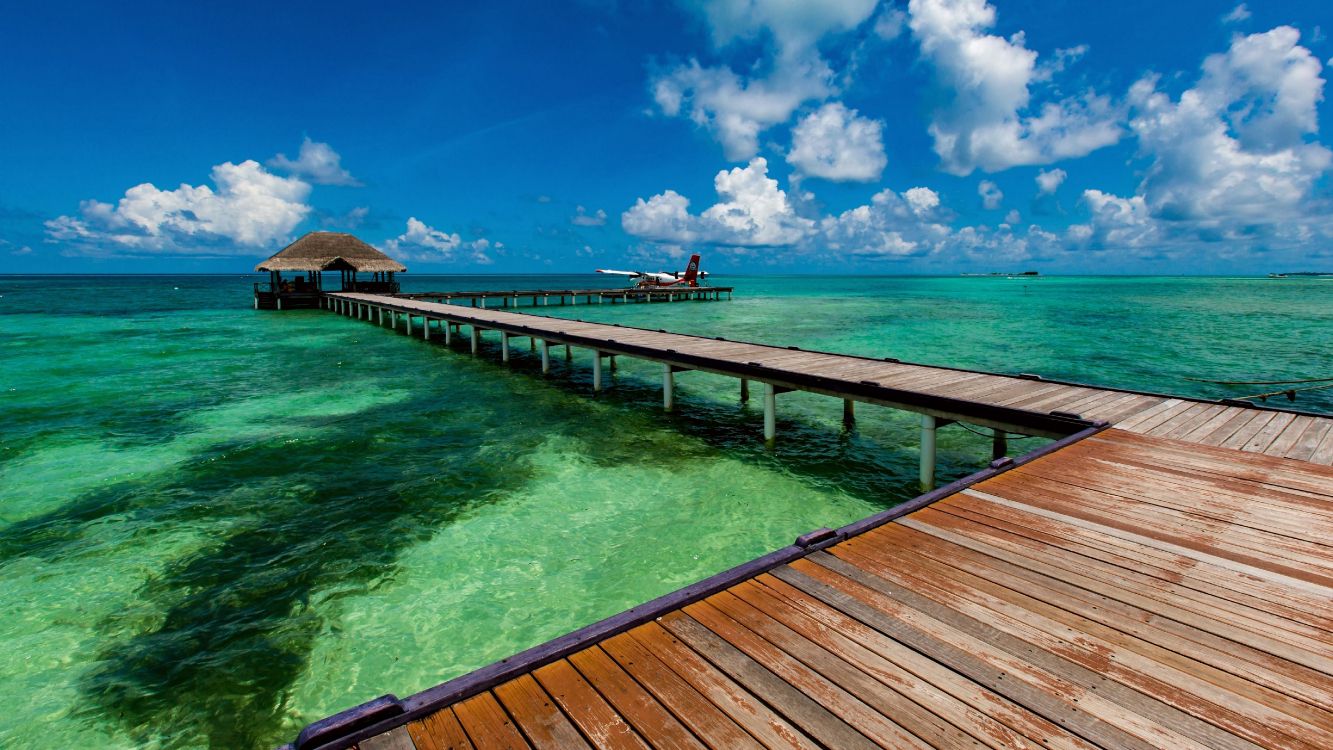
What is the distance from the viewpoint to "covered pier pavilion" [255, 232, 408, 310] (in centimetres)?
4284

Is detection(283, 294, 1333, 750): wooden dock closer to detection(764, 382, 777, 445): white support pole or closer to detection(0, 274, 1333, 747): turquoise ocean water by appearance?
detection(0, 274, 1333, 747): turquoise ocean water

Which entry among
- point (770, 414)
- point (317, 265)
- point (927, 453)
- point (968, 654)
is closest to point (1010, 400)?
point (927, 453)

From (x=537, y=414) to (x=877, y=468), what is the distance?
7.00m

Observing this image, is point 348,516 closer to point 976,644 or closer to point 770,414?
point 770,414

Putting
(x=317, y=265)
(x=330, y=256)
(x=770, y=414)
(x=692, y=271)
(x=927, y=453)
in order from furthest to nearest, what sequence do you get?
(x=692, y=271)
(x=330, y=256)
(x=317, y=265)
(x=770, y=414)
(x=927, y=453)

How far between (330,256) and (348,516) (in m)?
42.6

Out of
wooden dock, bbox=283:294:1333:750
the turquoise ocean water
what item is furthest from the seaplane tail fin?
wooden dock, bbox=283:294:1333:750

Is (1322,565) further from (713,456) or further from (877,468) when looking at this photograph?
(713,456)

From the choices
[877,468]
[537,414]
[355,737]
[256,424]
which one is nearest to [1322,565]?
[355,737]

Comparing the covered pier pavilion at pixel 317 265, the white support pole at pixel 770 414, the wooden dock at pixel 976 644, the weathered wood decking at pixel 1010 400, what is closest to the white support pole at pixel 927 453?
the weathered wood decking at pixel 1010 400

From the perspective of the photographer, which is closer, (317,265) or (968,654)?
(968,654)

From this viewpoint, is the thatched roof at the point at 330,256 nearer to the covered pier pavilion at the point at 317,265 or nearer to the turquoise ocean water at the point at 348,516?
the covered pier pavilion at the point at 317,265

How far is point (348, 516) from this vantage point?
7.77m

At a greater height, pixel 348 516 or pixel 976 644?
pixel 976 644
